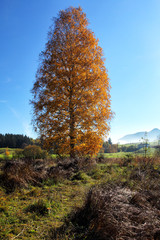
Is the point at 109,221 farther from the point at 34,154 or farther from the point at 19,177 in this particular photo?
the point at 34,154

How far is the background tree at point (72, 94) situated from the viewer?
10.0m

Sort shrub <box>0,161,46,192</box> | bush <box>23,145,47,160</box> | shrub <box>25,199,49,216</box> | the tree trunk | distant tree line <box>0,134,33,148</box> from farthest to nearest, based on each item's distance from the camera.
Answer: distant tree line <box>0,134,33,148</box>
bush <box>23,145,47,160</box>
the tree trunk
shrub <box>0,161,46,192</box>
shrub <box>25,199,49,216</box>

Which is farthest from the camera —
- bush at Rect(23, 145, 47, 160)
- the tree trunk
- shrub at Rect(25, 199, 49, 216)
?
bush at Rect(23, 145, 47, 160)

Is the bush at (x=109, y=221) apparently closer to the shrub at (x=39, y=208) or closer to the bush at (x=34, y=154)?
the shrub at (x=39, y=208)

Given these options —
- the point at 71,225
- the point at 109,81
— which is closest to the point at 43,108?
the point at 109,81

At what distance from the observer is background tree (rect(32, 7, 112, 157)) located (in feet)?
32.9

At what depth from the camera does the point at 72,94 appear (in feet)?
35.0

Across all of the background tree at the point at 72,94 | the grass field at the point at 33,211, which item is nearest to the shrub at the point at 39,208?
the grass field at the point at 33,211

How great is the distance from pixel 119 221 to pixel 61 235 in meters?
0.93

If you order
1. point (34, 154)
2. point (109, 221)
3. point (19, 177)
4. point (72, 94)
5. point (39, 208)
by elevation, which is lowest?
point (39, 208)

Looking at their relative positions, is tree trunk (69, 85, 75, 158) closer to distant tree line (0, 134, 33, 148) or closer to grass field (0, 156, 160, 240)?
grass field (0, 156, 160, 240)

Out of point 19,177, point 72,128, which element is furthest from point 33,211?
point 72,128

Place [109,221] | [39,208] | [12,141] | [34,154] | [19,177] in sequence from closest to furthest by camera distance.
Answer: [109,221] < [39,208] < [19,177] < [34,154] < [12,141]

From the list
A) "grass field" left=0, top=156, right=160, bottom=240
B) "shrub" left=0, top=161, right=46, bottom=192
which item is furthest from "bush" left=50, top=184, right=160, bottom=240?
"shrub" left=0, top=161, right=46, bottom=192
